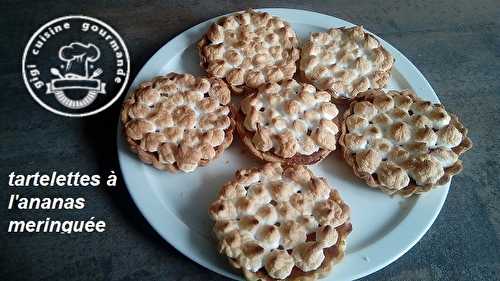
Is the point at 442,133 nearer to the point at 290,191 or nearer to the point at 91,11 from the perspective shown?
the point at 290,191

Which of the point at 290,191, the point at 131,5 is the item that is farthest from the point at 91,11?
the point at 290,191

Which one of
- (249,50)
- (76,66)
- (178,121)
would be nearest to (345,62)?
(249,50)

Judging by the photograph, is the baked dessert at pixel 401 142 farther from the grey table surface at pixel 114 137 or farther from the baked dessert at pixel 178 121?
the baked dessert at pixel 178 121

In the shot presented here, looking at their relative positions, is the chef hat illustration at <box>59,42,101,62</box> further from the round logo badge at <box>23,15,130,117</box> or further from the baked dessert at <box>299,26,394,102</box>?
the baked dessert at <box>299,26,394,102</box>

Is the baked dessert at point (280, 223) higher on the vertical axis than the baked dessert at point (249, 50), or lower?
lower

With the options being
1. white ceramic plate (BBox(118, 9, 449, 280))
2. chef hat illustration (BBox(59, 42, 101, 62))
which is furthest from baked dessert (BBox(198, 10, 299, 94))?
chef hat illustration (BBox(59, 42, 101, 62))

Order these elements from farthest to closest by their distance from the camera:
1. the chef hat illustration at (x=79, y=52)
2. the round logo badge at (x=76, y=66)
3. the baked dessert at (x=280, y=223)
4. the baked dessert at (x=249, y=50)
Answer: the chef hat illustration at (x=79, y=52) → the round logo badge at (x=76, y=66) → the baked dessert at (x=249, y=50) → the baked dessert at (x=280, y=223)

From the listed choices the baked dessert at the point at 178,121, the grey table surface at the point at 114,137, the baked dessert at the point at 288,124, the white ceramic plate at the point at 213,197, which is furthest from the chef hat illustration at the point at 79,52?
the baked dessert at the point at 288,124
